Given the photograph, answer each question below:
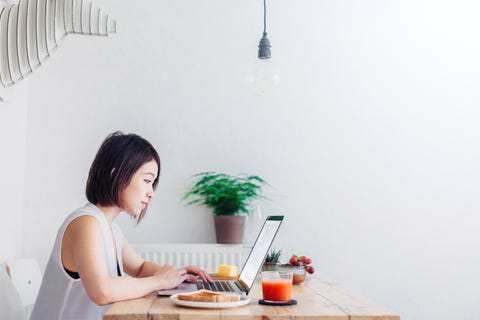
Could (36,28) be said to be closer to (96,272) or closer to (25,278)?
(25,278)

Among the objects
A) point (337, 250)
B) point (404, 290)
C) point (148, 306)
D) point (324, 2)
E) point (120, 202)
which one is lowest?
point (404, 290)

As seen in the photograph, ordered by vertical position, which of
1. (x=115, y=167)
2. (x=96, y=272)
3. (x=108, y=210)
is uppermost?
(x=115, y=167)

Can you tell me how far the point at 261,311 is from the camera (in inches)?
56.1

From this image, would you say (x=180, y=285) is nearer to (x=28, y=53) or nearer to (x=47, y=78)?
(x=28, y=53)

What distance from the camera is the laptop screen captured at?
1.68 m

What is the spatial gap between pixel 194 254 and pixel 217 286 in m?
1.23

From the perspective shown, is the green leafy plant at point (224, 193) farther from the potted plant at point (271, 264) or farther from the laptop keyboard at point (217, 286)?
the laptop keyboard at point (217, 286)

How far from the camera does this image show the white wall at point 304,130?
325 cm

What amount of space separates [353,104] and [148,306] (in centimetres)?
211

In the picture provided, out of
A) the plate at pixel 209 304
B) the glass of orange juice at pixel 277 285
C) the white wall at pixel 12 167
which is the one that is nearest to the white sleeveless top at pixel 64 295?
the plate at pixel 209 304

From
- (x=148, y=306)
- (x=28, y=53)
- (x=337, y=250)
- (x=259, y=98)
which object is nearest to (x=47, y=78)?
(x=28, y=53)

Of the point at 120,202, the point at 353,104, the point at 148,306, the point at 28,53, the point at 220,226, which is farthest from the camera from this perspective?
the point at 353,104

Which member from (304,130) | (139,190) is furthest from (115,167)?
(304,130)

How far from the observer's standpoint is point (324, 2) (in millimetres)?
3367
